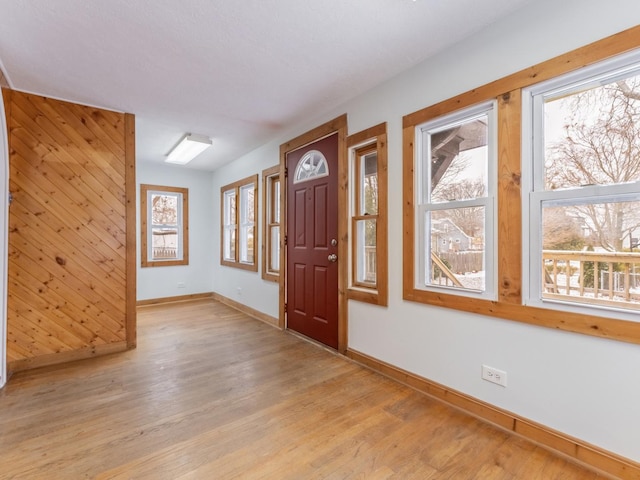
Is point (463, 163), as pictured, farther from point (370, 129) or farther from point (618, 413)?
point (618, 413)

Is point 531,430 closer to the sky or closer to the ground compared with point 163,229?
closer to the ground

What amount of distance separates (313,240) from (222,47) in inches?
80.1

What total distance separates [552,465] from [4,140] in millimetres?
4343

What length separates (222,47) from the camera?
2.25 meters

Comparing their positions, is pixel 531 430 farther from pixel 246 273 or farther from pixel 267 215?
pixel 246 273

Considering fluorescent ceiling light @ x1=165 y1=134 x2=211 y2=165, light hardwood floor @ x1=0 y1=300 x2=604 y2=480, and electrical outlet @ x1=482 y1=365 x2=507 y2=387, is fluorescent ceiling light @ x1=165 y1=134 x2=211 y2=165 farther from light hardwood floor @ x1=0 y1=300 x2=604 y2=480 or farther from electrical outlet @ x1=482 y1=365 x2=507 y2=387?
electrical outlet @ x1=482 y1=365 x2=507 y2=387

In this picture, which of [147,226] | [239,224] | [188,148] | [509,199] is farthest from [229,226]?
[509,199]

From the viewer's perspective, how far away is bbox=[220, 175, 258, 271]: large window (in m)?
4.93

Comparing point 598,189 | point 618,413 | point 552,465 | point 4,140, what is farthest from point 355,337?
point 4,140

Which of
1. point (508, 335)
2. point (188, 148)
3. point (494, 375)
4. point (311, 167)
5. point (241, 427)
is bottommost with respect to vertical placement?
point (241, 427)

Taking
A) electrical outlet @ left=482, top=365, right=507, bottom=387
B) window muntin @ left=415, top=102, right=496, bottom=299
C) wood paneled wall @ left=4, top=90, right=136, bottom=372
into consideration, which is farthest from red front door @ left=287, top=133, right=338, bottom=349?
wood paneled wall @ left=4, top=90, right=136, bottom=372

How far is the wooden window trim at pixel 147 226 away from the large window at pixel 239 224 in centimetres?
69

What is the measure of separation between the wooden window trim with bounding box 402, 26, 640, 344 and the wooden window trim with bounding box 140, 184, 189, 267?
15.9 feet

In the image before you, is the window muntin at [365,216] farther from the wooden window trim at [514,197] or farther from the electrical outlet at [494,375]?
the electrical outlet at [494,375]
